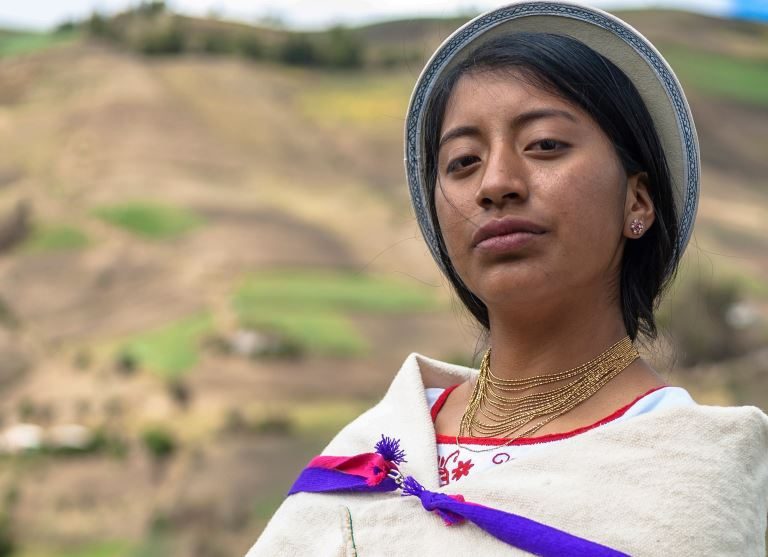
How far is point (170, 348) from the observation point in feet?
55.8

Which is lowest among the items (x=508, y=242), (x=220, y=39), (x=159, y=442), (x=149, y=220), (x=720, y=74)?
(x=508, y=242)

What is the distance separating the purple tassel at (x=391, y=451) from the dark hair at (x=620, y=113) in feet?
1.40

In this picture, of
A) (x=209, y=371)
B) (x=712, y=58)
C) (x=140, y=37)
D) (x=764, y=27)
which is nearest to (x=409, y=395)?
(x=209, y=371)

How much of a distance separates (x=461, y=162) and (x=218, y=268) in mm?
17549

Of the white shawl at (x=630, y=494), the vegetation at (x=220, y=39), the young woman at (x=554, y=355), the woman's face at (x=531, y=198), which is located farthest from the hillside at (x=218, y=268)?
the white shawl at (x=630, y=494)

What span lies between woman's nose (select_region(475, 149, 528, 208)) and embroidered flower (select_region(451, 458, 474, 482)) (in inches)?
16.0

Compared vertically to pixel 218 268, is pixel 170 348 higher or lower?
lower

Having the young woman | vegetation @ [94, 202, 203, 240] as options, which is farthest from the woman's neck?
vegetation @ [94, 202, 203, 240]

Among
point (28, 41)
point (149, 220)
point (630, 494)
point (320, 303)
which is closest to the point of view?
point (630, 494)

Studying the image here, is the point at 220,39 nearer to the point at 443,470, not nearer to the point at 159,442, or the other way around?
the point at 159,442

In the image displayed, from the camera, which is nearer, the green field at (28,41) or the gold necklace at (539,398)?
the gold necklace at (539,398)

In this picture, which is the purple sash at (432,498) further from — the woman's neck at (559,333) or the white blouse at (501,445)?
the woman's neck at (559,333)

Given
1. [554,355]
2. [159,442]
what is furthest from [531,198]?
[159,442]

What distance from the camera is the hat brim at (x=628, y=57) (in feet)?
5.82
